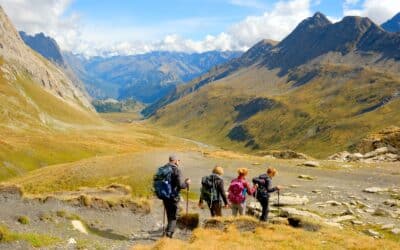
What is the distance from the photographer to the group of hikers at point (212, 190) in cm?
2188

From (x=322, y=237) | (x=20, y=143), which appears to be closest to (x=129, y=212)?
(x=322, y=237)

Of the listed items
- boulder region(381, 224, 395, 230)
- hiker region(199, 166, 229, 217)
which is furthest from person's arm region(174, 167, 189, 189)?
boulder region(381, 224, 395, 230)

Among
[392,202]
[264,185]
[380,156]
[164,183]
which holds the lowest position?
[392,202]

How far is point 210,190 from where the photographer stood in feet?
82.5

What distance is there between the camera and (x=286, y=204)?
1395 inches

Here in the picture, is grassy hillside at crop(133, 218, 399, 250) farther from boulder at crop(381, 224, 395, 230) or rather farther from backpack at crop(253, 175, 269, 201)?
boulder at crop(381, 224, 395, 230)

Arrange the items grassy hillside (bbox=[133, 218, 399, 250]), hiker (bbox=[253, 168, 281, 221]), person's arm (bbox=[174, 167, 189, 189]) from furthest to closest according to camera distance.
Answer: hiker (bbox=[253, 168, 281, 221]) → person's arm (bbox=[174, 167, 189, 189]) → grassy hillside (bbox=[133, 218, 399, 250])

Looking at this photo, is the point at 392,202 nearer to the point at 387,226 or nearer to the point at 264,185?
the point at 387,226

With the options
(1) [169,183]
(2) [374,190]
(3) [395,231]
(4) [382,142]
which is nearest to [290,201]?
(3) [395,231]

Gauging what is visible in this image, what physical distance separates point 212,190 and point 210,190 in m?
0.16

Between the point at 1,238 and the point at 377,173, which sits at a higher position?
the point at 377,173

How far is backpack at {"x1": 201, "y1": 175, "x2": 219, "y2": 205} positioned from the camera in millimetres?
25016

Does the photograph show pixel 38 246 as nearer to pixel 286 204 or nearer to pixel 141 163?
pixel 286 204

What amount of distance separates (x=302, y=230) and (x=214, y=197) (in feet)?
16.7
